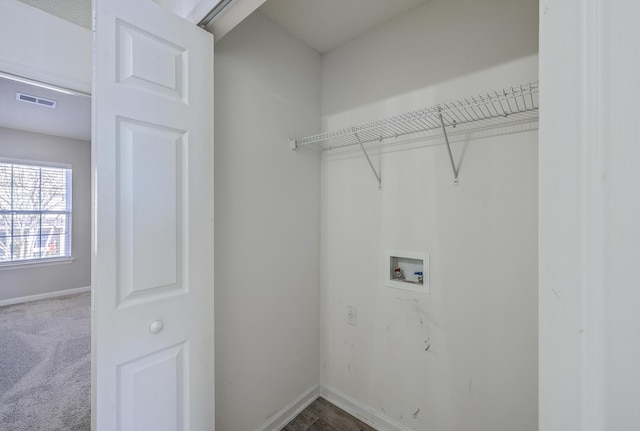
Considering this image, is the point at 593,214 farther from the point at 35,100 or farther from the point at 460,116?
the point at 35,100

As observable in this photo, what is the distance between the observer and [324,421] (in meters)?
1.78

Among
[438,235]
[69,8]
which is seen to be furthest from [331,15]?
[438,235]

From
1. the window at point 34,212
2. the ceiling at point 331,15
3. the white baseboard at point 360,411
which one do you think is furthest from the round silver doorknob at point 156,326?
the window at point 34,212

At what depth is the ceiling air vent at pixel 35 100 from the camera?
2.79m

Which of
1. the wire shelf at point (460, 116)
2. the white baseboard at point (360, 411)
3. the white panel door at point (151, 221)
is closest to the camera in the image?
the white panel door at point (151, 221)

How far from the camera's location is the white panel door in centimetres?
93

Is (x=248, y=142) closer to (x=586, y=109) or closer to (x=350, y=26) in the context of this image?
(x=350, y=26)

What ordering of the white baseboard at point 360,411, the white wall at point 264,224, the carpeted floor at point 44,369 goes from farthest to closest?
the carpeted floor at point 44,369, the white baseboard at point 360,411, the white wall at point 264,224

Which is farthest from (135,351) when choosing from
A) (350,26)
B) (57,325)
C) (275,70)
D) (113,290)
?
(57,325)

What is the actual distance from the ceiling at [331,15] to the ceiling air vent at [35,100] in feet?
9.67

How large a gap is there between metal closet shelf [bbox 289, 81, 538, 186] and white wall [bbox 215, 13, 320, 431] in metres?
0.26

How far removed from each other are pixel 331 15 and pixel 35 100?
341 centimetres

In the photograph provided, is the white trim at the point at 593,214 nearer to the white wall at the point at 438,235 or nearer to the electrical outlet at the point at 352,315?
the white wall at the point at 438,235

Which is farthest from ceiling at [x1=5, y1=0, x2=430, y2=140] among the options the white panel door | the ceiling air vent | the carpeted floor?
the carpeted floor
